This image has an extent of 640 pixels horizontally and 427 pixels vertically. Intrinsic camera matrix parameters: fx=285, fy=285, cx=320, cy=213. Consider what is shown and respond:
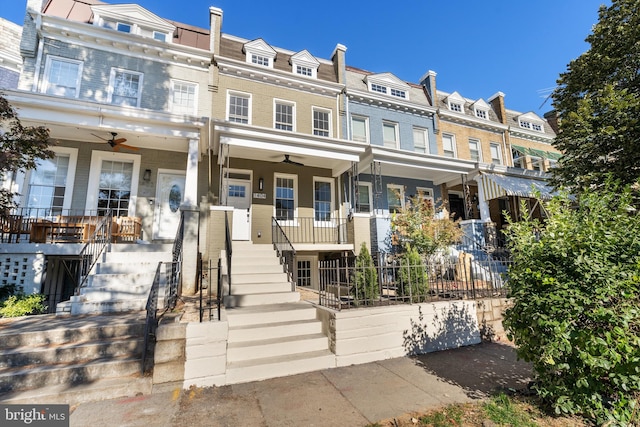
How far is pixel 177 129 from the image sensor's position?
820 cm

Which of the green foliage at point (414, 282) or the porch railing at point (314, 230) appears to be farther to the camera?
the porch railing at point (314, 230)

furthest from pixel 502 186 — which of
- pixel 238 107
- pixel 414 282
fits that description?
pixel 238 107

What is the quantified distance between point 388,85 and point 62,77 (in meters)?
12.9

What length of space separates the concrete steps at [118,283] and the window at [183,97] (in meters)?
5.50

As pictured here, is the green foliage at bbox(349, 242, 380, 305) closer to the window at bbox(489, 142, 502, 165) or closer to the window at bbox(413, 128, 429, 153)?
the window at bbox(413, 128, 429, 153)

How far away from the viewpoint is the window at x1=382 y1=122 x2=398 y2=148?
43.6 ft

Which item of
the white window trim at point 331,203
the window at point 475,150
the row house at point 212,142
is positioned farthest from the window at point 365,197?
the window at point 475,150

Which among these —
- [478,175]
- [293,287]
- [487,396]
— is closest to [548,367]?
[487,396]

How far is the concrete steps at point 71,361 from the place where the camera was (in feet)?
11.2

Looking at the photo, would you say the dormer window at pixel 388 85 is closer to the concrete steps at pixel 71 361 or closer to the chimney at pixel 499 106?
the chimney at pixel 499 106

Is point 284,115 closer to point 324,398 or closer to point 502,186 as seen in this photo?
point 502,186

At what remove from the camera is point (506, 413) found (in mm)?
3027

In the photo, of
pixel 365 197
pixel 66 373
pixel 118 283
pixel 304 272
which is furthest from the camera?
pixel 365 197

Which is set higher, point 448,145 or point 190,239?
point 448,145
